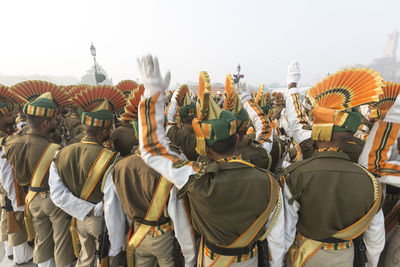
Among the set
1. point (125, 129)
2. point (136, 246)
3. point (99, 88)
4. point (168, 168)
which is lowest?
point (136, 246)

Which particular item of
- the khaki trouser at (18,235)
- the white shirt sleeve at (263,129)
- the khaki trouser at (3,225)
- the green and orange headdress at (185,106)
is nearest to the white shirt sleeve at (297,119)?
the white shirt sleeve at (263,129)

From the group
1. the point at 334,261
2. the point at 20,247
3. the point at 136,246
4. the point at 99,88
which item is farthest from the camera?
the point at 20,247

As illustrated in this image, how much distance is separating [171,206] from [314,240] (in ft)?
5.03

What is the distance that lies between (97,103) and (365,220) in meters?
3.38

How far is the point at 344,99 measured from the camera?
76.9 inches

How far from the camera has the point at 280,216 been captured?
197cm

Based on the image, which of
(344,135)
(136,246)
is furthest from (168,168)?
(344,135)

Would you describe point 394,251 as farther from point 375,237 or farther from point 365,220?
point 365,220

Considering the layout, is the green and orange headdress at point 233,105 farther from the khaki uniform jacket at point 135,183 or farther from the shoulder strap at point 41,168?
the shoulder strap at point 41,168

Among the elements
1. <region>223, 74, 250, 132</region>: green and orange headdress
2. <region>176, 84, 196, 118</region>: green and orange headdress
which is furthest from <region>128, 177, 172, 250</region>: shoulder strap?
<region>176, 84, 196, 118</region>: green and orange headdress

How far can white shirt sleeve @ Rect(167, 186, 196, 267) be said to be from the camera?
2199 mm

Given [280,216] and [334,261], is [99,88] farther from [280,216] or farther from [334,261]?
[334,261]

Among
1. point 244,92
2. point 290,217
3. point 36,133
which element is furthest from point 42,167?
point 244,92

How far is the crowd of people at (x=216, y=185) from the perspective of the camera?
68.1 inches
